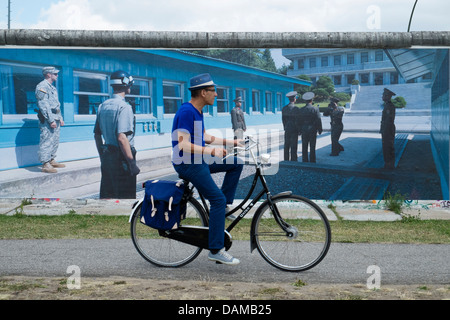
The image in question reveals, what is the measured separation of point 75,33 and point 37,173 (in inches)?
108

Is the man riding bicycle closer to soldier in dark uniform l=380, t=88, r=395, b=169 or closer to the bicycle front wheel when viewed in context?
the bicycle front wheel

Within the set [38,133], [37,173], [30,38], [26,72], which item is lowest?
[37,173]

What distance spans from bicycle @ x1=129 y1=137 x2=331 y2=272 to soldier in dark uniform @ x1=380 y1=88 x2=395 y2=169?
512 cm

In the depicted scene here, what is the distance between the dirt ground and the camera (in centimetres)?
398

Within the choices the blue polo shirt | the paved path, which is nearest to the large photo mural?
the paved path

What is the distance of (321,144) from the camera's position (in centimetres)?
965

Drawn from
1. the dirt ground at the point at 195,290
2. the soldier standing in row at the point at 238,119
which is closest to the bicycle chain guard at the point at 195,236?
the dirt ground at the point at 195,290

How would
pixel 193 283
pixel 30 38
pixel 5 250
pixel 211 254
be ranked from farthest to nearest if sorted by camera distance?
1. pixel 30 38
2. pixel 5 250
3. pixel 211 254
4. pixel 193 283

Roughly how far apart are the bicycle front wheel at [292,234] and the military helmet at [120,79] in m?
5.59

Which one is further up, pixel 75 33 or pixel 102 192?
pixel 75 33

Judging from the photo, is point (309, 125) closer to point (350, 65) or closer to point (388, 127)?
point (350, 65)
